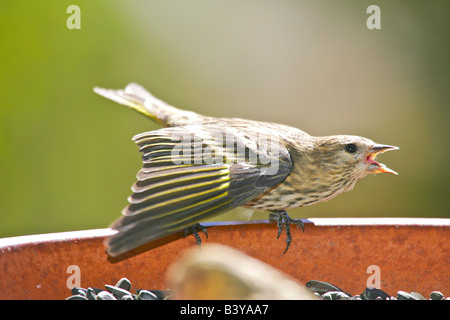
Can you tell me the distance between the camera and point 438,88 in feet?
22.1

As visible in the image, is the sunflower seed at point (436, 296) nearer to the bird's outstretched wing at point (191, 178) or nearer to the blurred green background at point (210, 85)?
the bird's outstretched wing at point (191, 178)

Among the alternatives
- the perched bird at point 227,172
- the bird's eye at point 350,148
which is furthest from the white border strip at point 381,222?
the bird's eye at point 350,148

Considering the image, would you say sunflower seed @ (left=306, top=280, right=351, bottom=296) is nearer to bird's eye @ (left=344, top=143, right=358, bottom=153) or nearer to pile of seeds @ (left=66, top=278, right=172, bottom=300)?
pile of seeds @ (left=66, top=278, right=172, bottom=300)

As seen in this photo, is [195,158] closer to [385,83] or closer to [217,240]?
[217,240]

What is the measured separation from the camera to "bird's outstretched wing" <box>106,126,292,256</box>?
8.11ft

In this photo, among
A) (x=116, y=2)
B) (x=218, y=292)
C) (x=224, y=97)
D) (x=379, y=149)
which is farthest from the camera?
(x=224, y=97)

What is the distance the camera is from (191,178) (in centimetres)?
270

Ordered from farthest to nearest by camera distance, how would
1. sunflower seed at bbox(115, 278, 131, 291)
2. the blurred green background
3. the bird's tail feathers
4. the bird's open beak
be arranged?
1. the blurred green background
2. the bird's tail feathers
3. the bird's open beak
4. sunflower seed at bbox(115, 278, 131, 291)

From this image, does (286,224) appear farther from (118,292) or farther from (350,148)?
(118,292)

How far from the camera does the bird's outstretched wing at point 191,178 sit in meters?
2.47

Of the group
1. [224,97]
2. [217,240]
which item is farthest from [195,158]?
[224,97]

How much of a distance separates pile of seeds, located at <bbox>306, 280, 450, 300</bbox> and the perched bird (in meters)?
0.24

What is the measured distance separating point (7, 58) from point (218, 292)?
4.05 metres

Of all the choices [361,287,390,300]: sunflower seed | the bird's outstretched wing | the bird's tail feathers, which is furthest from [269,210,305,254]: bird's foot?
the bird's tail feathers
